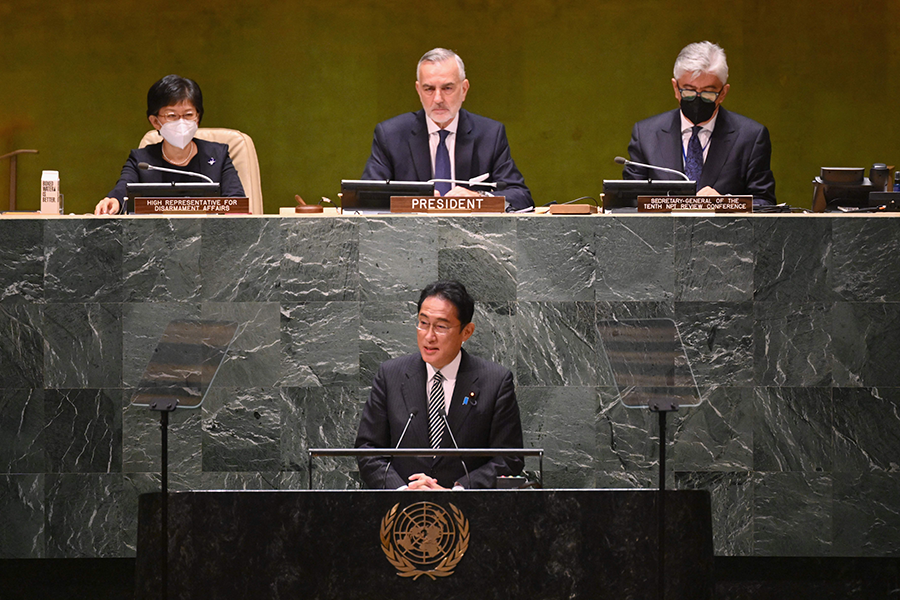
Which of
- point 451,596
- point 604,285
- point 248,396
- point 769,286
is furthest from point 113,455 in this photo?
point 769,286

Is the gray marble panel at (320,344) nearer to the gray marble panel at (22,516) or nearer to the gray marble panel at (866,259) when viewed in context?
the gray marble panel at (22,516)

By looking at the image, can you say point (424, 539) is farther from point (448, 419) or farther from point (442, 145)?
point (442, 145)

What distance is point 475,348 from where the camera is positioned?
3.84 m

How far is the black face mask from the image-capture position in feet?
15.0

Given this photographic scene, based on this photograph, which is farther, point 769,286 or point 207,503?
point 769,286

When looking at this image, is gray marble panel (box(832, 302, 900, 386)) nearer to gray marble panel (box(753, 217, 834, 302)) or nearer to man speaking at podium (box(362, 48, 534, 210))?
gray marble panel (box(753, 217, 834, 302))

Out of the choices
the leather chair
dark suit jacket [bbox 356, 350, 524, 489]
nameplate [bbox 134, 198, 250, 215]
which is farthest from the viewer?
the leather chair

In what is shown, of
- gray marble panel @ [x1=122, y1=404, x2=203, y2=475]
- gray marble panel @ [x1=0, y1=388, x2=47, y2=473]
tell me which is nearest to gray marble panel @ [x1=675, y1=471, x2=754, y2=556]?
gray marble panel @ [x1=122, y1=404, x2=203, y2=475]

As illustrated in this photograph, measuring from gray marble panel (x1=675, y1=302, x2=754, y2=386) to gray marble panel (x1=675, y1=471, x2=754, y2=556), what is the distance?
0.38 meters

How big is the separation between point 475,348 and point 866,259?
1.57m

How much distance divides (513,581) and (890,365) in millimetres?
1972

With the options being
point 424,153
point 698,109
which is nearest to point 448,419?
point 424,153

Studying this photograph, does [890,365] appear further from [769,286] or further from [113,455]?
[113,455]

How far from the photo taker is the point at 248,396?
12.5 ft
